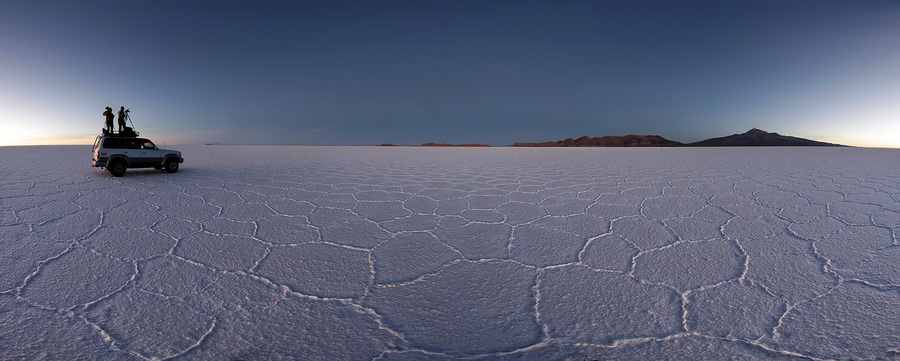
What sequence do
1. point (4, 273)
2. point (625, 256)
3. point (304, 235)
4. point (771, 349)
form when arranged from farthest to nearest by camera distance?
point (304, 235)
point (625, 256)
point (4, 273)
point (771, 349)

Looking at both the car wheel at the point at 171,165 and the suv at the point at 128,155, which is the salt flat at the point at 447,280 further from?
the car wheel at the point at 171,165

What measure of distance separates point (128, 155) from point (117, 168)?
11.2 inches

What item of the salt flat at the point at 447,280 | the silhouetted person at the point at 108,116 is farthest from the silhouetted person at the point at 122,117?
the salt flat at the point at 447,280

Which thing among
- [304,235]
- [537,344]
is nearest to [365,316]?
[537,344]

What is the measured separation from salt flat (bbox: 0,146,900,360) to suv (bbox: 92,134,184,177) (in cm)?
247

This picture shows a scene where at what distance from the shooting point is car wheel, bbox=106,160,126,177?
624 cm

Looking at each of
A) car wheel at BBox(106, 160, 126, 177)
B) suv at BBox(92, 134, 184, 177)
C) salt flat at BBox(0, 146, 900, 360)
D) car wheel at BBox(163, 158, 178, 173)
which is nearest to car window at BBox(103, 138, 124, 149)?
suv at BBox(92, 134, 184, 177)

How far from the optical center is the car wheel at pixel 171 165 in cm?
694

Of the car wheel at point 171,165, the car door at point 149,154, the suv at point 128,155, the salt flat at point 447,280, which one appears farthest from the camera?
the car wheel at point 171,165

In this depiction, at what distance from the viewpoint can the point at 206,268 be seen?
2.26 metres

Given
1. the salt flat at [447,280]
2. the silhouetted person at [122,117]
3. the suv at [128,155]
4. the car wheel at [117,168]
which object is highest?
the silhouetted person at [122,117]

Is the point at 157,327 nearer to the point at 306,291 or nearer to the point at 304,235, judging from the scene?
the point at 306,291

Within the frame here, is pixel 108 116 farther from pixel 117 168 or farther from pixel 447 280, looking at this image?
pixel 447 280

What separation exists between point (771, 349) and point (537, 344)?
0.97 metres
